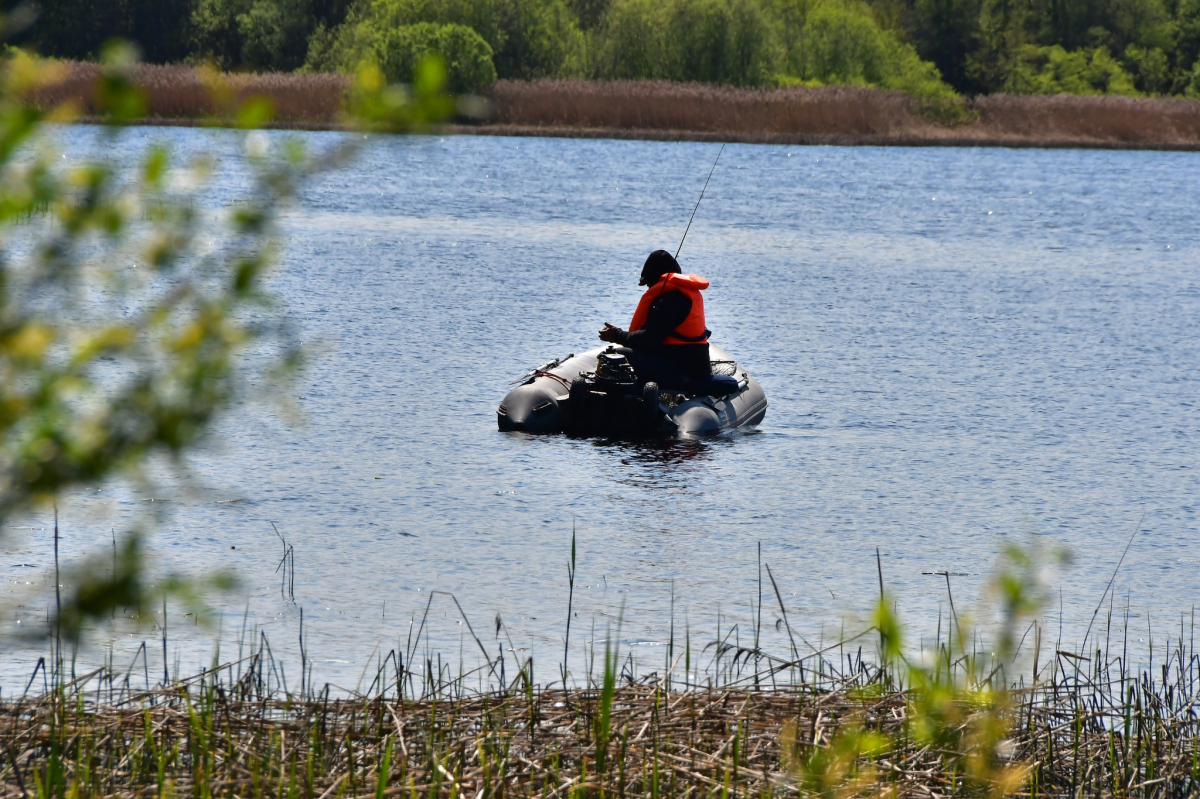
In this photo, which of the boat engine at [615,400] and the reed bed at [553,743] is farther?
the boat engine at [615,400]

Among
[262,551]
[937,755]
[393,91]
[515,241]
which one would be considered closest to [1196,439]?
[262,551]

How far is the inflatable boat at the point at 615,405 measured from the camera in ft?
31.8

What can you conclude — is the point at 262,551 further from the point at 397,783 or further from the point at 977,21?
the point at 977,21

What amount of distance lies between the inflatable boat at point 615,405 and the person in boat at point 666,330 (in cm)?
11

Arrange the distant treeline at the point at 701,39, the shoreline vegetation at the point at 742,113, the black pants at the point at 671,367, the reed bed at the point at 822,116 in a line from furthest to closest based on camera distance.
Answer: the distant treeline at the point at 701,39 → the reed bed at the point at 822,116 → the shoreline vegetation at the point at 742,113 → the black pants at the point at 671,367

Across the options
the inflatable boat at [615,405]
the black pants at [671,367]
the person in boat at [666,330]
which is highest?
the person in boat at [666,330]

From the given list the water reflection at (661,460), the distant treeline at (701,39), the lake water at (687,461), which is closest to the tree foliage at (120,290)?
the lake water at (687,461)

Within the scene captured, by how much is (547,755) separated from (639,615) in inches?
97.4

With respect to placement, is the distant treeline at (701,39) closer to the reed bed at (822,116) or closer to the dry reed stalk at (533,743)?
the reed bed at (822,116)

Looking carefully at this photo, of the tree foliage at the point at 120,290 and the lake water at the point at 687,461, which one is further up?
the tree foliage at the point at 120,290

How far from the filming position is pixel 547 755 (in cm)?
371

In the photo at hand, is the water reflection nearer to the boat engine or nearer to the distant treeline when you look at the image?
the boat engine

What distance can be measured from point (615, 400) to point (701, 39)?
35135mm

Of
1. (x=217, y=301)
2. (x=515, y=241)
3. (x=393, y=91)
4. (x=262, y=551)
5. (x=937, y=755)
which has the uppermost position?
(x=393, y=91)
